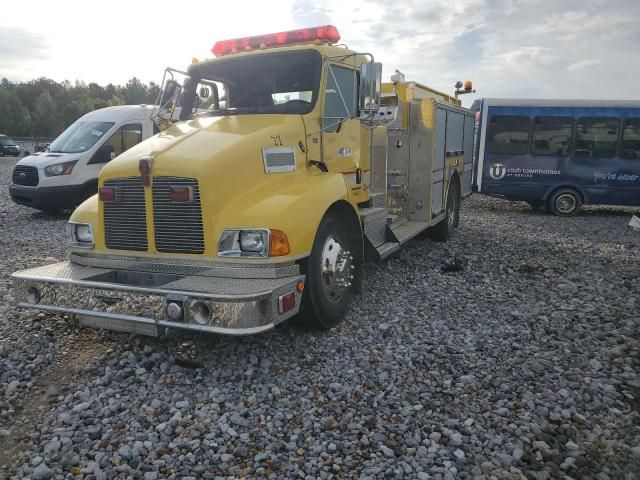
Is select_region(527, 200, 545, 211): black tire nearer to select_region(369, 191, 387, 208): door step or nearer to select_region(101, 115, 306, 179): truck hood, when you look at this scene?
select_region(369, 191, 387, 208): door step

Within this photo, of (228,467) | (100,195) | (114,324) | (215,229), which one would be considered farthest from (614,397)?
(100,195)

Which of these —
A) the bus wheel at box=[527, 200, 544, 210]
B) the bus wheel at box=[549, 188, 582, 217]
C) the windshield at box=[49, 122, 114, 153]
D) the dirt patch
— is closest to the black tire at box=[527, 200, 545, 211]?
the bus wheel at box=[527, 200, 544, 210]

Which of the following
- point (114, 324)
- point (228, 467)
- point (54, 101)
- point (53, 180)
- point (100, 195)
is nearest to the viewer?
point (228, 467)

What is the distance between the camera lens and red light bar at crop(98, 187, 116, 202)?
4.51m

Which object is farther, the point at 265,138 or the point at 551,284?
the point at 551,284

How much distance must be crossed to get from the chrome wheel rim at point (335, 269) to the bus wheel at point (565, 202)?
10250 mm

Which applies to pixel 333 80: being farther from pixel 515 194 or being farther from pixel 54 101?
pixel 54 101

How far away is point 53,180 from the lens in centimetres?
1116

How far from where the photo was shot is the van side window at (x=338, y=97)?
214 inches

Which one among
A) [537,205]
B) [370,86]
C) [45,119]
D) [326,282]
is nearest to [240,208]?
[326,282]

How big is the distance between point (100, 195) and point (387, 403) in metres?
3.03

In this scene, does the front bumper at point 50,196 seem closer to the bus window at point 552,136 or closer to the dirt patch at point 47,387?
the dirt patch at point 47,387

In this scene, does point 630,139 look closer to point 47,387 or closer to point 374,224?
point 374,224

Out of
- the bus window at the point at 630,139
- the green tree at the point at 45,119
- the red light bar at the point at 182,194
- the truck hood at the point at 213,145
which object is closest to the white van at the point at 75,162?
the truck hood at the point at 213,145
